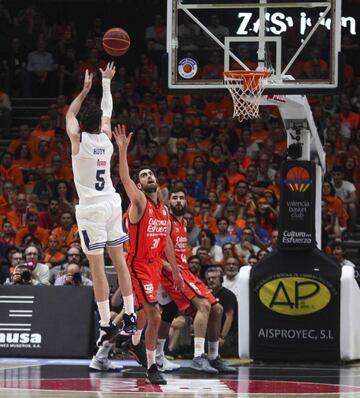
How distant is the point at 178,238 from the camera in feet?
44.8

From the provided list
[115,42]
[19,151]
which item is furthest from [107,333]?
[19,151]

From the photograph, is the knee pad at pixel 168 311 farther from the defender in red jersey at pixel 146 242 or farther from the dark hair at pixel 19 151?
the dark hair at pixel 19 151

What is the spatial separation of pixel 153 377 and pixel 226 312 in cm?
404

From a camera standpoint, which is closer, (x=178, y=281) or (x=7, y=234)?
(x=178, y=281)

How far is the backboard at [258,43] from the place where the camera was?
13562mm

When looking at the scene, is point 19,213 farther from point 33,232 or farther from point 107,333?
point 107,333

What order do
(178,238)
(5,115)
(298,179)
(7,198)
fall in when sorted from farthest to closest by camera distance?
(5,115) → (7,198) → (298,179) → (178,238)

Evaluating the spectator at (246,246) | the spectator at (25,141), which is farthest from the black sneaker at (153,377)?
the spectator at (25,141)

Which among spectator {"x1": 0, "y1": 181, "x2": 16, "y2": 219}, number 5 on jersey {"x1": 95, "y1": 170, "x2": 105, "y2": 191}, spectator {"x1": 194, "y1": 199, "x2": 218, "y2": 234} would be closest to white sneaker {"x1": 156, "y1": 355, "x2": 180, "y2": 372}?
number 5 on jersey {"x1": 95, "y1": 170, "x2": 105, "y2": 191}

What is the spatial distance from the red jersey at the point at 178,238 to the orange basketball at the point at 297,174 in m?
2.06

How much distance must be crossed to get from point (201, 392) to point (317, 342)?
4.12 m

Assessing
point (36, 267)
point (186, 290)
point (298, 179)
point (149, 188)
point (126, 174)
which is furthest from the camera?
point (36, 267)

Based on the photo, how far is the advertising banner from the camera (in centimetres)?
1516

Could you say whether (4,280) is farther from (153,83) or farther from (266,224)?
(153,83)
